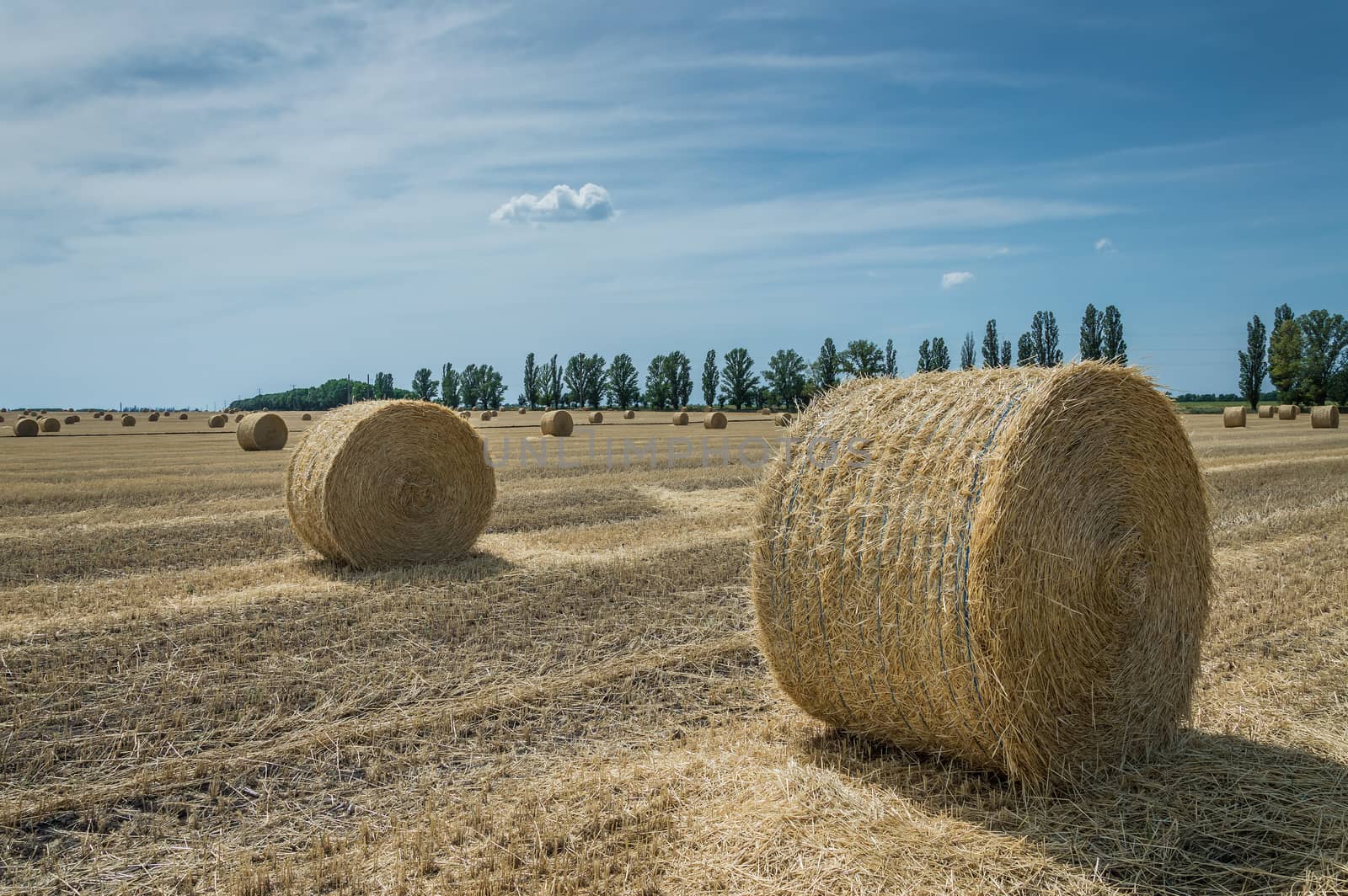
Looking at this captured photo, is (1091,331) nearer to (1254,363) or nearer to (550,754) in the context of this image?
(1254,363)

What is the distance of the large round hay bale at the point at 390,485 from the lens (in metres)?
9.66

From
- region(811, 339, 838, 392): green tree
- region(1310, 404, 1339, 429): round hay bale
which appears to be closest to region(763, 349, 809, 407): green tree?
region(811, 339, 838, 392): green tree

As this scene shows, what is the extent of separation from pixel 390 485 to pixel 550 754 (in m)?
5.69

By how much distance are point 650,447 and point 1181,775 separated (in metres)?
20.6

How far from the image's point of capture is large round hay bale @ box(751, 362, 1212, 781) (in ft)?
13.7

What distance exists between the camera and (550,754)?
4953 millimetres

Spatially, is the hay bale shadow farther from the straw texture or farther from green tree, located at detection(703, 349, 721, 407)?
green tree, located at detection(703, 349, 721, 407)

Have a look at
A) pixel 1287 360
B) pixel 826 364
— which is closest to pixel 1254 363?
pixel 1287 360

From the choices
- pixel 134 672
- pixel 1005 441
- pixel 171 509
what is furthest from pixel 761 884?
pixel 171 509

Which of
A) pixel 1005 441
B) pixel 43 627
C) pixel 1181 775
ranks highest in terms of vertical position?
pixel 1005 441

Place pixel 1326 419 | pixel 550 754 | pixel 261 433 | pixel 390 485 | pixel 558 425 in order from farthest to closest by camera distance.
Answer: pixel 1326 419 → pixel 558 425 → pixel 261 433 → pixel 390 485 → pixel 550 754

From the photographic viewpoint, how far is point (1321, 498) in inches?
535

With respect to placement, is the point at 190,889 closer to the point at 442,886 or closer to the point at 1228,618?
the point at 442,886

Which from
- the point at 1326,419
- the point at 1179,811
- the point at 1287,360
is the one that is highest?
the point at 1287,360
